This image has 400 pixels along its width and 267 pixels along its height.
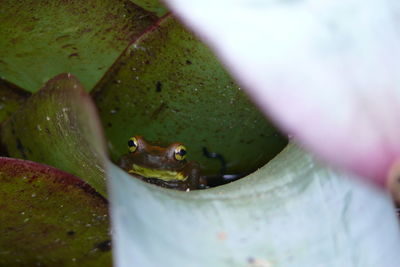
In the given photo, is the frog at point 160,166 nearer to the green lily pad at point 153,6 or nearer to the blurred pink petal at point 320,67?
the green lily pad at point 153,6

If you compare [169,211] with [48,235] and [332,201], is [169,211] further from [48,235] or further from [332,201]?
[48,235]

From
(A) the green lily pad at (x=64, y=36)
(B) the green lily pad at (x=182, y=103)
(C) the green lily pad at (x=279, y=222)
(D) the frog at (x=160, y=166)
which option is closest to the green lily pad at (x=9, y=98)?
(A) the green lily pad at (x=64, y=36)

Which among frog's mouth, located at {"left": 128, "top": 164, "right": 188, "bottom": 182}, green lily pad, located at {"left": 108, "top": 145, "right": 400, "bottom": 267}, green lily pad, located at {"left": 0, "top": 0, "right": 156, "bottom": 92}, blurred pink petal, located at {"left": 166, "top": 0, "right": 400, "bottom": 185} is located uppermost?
blurred pink petal, located at {"left": 166, "top": 0, "right": 400, "bottom": 185}

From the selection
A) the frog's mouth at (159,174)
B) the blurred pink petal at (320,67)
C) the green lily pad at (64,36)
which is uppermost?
the blurred pink petal at (320,67)

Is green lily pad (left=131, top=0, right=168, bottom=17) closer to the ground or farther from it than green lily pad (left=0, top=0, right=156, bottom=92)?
farther from it

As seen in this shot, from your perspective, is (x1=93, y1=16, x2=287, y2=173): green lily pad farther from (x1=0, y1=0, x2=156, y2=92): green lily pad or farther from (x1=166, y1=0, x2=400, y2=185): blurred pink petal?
(x1=166, y1=0, x2=400, y2=185): blurred pink petal

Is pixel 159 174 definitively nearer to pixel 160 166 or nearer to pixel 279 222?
pixel 160 166

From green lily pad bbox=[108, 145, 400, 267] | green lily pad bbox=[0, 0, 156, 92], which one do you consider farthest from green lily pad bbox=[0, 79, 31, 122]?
green lily pad bbox=[108, 145, 400, 267]

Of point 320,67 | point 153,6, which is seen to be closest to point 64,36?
point 153,6
